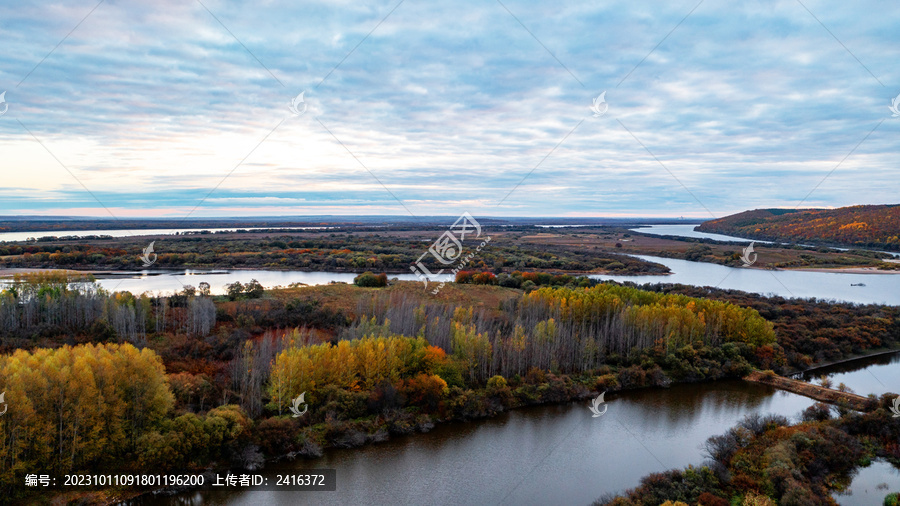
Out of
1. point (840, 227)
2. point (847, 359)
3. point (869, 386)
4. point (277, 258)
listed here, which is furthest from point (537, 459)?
point (840, 227)

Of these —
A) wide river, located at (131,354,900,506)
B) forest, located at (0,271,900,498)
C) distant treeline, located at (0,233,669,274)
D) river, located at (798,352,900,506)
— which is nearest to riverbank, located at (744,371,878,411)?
forest, located at (0,271,900,498)

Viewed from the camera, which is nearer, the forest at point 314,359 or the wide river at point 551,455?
the forest at point 314,359

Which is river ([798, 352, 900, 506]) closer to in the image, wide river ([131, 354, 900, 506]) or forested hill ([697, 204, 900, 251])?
wide river ([131, 354, 900, 506])

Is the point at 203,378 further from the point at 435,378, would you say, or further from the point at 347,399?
the point at 435,378

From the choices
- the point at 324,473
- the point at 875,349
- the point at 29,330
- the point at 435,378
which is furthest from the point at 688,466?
the point at 29,330

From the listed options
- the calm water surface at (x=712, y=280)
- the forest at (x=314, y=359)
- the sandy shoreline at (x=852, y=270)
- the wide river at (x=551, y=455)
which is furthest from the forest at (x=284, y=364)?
the sandy shoreline at (x=852, y=270)

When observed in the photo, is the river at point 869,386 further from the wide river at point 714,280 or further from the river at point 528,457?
the wide river at point 714,280
